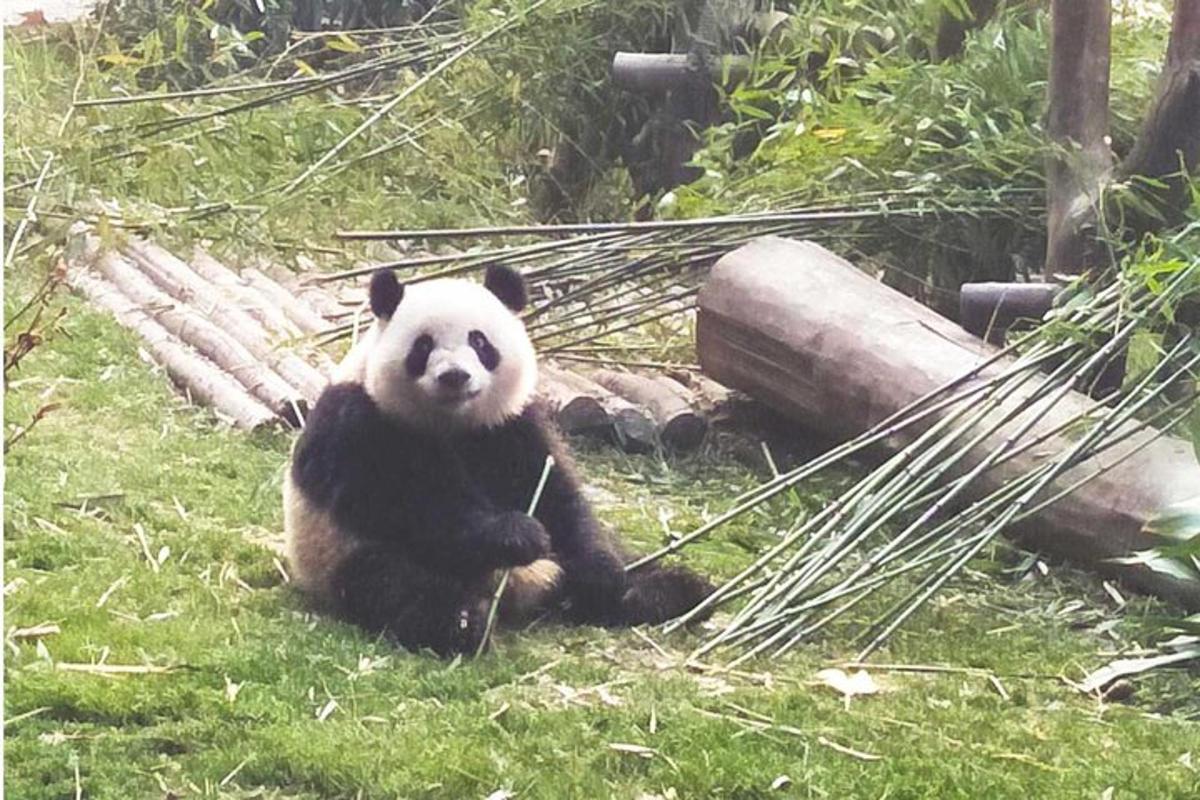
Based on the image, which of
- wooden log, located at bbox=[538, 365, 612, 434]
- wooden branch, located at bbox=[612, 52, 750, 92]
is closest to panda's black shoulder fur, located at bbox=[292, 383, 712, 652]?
wooden log, located at bbox=[538, 365, 612, 434]

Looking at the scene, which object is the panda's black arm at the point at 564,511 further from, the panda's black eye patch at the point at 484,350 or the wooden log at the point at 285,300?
the wooden log at the point at 285,300

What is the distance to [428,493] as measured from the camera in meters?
2.09

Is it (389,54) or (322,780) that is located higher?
(389,54)

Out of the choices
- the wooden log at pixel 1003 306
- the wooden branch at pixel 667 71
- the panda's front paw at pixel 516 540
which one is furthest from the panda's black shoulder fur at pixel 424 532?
the wooden branch at pixel 667 71

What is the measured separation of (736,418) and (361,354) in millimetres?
703

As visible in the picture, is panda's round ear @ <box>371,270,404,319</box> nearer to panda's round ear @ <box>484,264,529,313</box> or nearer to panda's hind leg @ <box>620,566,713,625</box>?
panda's round ear @ <box>484,264,529,313</box>

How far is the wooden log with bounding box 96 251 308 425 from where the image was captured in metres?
2.37

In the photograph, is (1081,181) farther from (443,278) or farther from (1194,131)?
(443,278)

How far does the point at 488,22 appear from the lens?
2.64 m

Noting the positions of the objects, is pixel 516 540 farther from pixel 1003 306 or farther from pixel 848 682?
pixel 1003 306

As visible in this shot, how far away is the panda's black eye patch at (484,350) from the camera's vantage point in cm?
210

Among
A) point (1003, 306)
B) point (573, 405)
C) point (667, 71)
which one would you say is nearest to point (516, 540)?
point (573, 405)

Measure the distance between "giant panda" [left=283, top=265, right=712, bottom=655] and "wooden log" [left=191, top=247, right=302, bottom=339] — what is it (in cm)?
33

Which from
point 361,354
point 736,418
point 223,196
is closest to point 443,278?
point 361,354
